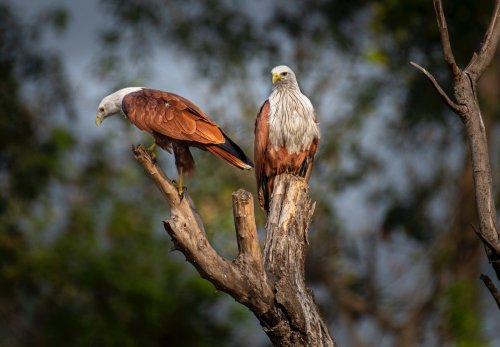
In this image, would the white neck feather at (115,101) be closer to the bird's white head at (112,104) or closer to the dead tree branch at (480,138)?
the bird's white head at (112,104)

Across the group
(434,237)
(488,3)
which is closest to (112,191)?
(434,237)

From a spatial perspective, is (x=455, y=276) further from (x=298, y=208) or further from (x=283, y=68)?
(x=298, y=208)

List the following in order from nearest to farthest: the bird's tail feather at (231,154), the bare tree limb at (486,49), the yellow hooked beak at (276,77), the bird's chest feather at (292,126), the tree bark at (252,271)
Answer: the tree bark at (252,271), the bare tree limb at (486,49), the bird's tail feather at (231,154), the bird's chest feather at (292,126), the yellow hooked beak at (276,77)

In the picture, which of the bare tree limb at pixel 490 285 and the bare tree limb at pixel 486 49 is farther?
the bare tree limb at pixel 486 49

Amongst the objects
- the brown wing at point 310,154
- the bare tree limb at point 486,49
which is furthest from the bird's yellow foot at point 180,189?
the bare tree limb at point 486,49

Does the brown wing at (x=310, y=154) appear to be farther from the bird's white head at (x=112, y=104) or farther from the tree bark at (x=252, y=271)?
the tree bark at (x=252, y=271)

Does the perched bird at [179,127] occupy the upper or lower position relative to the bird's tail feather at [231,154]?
upper

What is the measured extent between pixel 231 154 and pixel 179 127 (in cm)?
47

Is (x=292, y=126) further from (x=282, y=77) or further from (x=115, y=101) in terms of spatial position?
(x=115, y=101)

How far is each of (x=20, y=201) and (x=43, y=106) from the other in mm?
1778

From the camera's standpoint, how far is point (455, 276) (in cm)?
1630

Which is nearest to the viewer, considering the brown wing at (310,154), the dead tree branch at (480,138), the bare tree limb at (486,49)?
the dead tree branch at (480,138)

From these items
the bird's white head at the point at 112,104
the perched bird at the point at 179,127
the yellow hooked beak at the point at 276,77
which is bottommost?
the perched bird at the point at 179,127

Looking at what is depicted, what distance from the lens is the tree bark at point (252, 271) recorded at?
5574 millimetres
